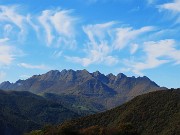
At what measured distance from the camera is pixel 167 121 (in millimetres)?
197625

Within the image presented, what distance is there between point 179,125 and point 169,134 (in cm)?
972

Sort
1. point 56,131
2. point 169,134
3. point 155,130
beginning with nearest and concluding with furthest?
point 56,131 < point 169,134 < point 155,130

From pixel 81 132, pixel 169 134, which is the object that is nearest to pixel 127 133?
pixel 81 132

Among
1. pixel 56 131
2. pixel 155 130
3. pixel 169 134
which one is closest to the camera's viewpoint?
pixel 56 131

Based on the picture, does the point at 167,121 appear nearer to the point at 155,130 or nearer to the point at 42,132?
the point at 155,130

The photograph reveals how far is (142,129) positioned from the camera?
198m

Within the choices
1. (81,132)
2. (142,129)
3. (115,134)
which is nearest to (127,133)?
(115,134)

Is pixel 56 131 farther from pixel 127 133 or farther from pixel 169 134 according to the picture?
pixel 169 134

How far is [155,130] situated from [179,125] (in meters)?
13.3

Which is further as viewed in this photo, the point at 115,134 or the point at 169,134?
the point at 169,134

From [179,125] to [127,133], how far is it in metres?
58.8

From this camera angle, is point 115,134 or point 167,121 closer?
point 115,134

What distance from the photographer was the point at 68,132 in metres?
130

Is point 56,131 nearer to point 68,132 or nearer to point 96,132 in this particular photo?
point 68,132
